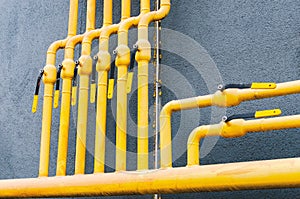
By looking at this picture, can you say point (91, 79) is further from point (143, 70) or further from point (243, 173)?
point (243, 173)

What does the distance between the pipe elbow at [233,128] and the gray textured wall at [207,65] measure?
6.1 inches

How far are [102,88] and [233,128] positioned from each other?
55 centimetres

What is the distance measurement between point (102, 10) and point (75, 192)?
85 centimetres

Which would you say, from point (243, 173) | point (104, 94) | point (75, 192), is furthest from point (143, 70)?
point (243, 173)

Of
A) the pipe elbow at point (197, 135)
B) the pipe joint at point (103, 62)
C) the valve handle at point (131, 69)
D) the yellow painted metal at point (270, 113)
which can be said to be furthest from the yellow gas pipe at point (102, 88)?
the yellow painted metal at point (270, 113)

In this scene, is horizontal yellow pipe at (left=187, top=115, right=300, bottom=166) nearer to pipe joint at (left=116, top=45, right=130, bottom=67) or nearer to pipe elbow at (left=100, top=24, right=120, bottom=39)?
A: pipe joint at (left=116, top=45, right=130, bottom=67)

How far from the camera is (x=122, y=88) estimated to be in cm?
175

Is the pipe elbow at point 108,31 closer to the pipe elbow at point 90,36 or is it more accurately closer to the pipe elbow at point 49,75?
the pipe elbow at point 90,36

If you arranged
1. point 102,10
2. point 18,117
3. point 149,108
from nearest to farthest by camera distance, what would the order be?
point 149,108
point 102,10
point 18,117

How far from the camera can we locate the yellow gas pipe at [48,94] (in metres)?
1.86

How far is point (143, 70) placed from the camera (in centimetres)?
173

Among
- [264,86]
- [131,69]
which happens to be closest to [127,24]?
[131,69]

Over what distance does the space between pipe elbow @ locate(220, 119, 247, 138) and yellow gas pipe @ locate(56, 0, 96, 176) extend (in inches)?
25.3

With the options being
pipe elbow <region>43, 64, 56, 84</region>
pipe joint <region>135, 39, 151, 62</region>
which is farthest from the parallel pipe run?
pipe elbow <region>43, 64, 56, 84</region>
